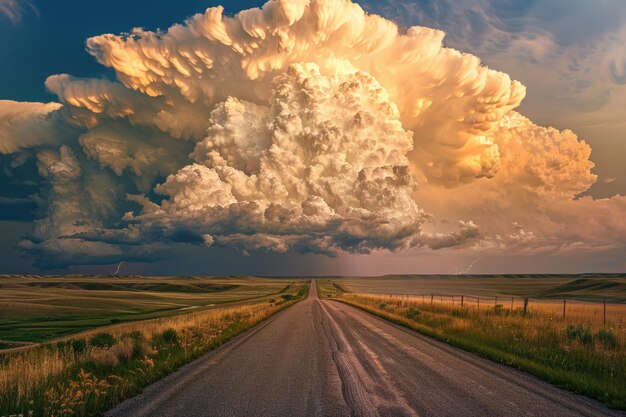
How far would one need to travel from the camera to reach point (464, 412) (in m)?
8.98

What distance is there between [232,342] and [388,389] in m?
10.9

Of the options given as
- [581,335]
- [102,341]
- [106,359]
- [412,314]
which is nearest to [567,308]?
[412,314]

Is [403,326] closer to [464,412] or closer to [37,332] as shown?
[464,412]

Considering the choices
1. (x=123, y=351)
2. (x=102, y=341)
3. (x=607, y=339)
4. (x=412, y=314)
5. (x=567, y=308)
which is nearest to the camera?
(x=123, y=351)

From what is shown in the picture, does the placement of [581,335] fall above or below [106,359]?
above

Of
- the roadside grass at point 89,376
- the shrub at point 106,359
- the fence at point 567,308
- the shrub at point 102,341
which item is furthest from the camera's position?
the fence at point 567,308

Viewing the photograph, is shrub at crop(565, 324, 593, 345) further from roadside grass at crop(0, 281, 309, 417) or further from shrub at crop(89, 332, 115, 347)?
shrub at crop(89, 332, 115, 347)

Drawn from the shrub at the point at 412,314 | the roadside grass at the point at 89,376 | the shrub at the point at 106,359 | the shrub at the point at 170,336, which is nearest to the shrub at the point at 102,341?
the roadside grass at the point at 89,376

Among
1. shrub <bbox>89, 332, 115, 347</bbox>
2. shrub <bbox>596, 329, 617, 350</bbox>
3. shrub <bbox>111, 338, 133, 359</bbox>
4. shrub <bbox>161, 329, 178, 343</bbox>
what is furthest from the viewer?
shrub <bbox>161, 329, 178, 343</bbox>

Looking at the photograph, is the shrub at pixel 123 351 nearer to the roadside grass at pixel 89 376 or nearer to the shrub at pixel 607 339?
the roadside grass at pixel 89 376

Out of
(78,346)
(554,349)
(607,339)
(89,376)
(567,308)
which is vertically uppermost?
(607,339)

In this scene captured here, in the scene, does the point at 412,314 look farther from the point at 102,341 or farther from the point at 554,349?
the point at 102,341

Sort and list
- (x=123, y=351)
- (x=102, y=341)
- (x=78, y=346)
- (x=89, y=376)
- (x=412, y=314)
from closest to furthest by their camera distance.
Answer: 1. (x=89, y=376)
2. (x=123, y=351)
3. (x=78, y=346)
4. (x=102, y=341)
5. (x=412, y=314)

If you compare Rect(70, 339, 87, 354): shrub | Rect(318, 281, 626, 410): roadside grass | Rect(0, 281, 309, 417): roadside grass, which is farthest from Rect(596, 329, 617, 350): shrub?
Rect(70, 339, 87, 354): shrub
